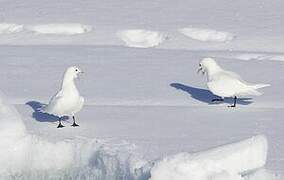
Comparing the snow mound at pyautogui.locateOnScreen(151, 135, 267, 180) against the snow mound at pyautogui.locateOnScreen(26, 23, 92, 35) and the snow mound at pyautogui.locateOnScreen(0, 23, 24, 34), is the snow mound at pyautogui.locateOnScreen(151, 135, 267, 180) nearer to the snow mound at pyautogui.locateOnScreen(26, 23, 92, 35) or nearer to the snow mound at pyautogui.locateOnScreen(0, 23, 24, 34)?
the snow mound at pyautogui.locateOnScreen(26, 23, 92, 35)

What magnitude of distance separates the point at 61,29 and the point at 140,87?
4014 millimetres

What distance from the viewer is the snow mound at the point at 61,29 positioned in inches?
525

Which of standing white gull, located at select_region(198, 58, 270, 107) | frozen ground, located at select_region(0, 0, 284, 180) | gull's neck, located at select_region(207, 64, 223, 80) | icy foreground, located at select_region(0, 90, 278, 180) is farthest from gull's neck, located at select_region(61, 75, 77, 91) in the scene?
gull's neck, located at select_region(207, 64, 223, 80)

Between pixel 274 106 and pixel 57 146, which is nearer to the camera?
pixel 57 146

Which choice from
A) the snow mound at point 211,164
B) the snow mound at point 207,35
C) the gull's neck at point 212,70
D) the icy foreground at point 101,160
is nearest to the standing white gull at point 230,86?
the gull's neck at point 212,70

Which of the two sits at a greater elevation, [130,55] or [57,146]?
[130,55]

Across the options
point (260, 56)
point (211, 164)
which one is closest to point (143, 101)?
point (260, 56)

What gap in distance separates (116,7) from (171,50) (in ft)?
9.65

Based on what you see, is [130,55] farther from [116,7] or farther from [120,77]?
[116,7]

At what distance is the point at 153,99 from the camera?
9.18m

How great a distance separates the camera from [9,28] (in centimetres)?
1346

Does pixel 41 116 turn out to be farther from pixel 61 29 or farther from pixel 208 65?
pixel 61 29

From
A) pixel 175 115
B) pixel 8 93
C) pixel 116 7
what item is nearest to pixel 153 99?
pixel 175 115

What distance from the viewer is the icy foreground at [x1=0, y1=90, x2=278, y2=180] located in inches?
220
